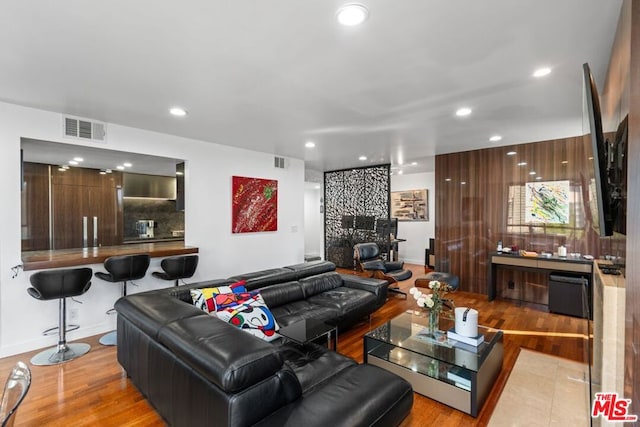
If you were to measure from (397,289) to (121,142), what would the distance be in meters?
4.75

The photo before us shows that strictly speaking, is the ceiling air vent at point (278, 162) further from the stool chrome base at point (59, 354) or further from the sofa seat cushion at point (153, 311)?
the stool chrome base at point (59, 354)

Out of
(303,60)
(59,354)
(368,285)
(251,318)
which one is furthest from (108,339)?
(303,60)

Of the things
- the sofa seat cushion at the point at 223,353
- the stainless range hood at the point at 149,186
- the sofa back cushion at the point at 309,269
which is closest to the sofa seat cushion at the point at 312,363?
the sofa seat cushion at the point at 223,353

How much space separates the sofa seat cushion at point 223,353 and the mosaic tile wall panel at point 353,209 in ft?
17.1

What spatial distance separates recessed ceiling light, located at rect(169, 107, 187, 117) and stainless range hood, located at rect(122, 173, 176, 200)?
365cm

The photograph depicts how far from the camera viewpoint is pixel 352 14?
1600mm

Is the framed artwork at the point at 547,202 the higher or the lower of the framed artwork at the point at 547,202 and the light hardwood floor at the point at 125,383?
the higher

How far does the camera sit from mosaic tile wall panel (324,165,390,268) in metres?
6.55

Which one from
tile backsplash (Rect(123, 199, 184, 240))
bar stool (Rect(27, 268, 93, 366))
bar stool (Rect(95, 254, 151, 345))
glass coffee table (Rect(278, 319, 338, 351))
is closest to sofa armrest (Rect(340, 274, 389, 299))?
glass coffee table (Rect(278, 319, 338, 351))

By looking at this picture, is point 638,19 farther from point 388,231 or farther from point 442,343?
point 388,231

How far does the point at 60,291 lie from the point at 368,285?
331cm

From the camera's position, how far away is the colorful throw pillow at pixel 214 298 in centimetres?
232

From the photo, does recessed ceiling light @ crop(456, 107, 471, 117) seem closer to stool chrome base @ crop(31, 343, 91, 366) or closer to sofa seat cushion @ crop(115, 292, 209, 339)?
sofa seat cushion @ crop(115, 292, 209, 339)

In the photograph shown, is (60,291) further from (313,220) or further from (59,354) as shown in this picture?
(313,220)
